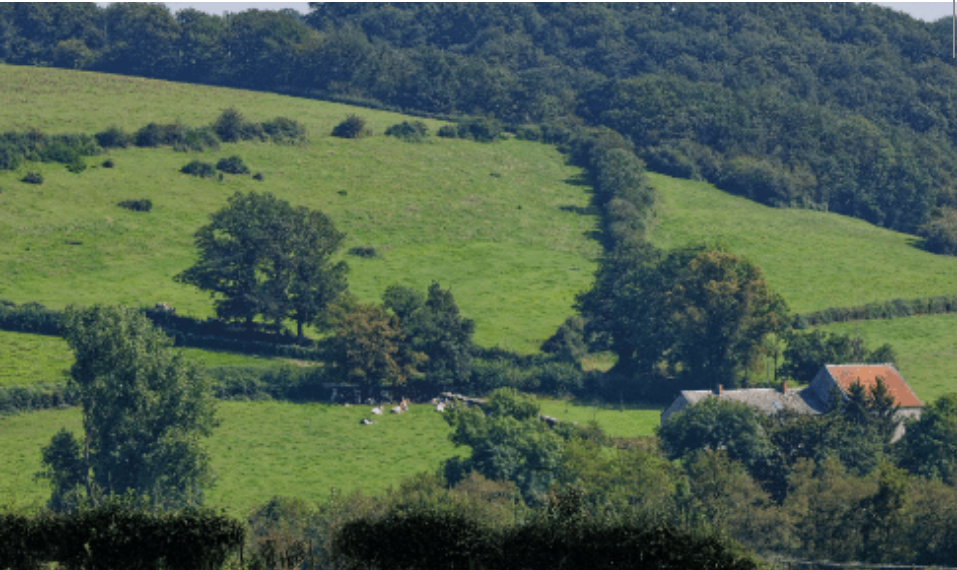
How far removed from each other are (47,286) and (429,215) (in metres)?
48.1

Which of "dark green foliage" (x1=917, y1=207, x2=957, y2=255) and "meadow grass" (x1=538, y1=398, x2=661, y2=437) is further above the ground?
"dark green foliage" (x1=917, y1=207, x2=957, y2=255)

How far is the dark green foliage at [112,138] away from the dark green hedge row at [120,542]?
103 metres

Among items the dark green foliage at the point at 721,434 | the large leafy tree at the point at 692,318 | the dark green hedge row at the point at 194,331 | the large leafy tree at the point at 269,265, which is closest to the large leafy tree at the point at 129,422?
the dark green hedge row at the point at 194,331

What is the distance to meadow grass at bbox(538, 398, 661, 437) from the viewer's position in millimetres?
87125

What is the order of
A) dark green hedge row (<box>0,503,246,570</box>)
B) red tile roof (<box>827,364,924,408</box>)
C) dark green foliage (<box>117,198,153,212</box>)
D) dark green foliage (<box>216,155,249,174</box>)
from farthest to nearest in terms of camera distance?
1. dark green foliage (<box>216,155,249,174</box>)
2. dark green foliage (<box>117,198,153,212</box>)
3. red tile roof (<box>827,364,924,408</box>)
4. dark green hedge row (<box>0,503,246,570</box>)

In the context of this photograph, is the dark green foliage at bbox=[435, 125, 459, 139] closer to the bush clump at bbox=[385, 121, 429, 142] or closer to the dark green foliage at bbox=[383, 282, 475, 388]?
the bush clump at bbox=[385, 121, 429, 142]

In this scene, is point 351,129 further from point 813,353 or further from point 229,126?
point 813,353

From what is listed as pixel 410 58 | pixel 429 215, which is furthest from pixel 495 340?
pixel 410 58

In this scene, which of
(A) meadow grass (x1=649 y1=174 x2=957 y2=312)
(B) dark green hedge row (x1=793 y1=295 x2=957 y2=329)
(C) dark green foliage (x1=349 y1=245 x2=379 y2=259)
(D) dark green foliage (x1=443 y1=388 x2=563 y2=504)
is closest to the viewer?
(D) dark green foliage (x1=443 y1=388 x2=563 y2=504)

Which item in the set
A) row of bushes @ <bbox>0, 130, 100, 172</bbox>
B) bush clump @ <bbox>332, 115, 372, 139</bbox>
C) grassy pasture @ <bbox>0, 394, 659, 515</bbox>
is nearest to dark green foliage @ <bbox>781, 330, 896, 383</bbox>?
grassy pasture @ <bbox>0, 394, 659, 515</bbox>

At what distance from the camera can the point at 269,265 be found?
333ft

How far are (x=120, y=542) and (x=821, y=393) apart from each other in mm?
66243

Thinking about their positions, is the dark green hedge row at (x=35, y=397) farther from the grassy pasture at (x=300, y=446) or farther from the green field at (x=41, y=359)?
the green field at (x=41, y=359)

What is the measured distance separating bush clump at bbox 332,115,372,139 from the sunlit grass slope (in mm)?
1563
